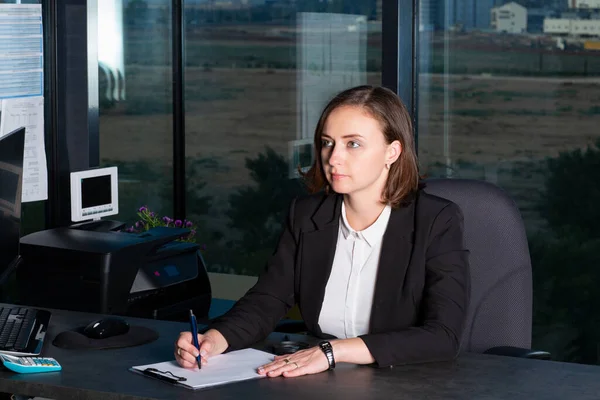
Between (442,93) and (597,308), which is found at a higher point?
(442,93)

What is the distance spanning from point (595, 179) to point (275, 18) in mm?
1734

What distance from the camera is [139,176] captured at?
17.4ft

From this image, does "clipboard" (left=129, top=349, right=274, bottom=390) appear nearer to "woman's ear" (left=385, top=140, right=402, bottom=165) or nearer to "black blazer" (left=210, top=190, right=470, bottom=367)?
"black blazer" (left=210, top=190, right=470, bottom=367)

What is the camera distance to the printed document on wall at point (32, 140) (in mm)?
3756

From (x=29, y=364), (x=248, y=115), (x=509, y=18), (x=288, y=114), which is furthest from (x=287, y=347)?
(x=248, y=115)

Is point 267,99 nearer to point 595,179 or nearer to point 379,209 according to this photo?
point 595,179

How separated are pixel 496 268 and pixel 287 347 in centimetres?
66

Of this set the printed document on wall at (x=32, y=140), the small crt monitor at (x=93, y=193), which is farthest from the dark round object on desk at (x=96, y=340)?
the printed document on wall at (x=32, y=140)

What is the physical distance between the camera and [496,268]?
8.26 ft

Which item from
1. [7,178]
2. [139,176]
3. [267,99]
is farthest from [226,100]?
[7,178]

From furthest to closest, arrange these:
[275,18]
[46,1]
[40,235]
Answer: [275,18] → [46,1] → [40,235]

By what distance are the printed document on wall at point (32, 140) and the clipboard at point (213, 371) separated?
6.38ft

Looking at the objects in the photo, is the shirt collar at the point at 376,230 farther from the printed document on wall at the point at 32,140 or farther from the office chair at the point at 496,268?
the printed document on wall at the point at 32,140

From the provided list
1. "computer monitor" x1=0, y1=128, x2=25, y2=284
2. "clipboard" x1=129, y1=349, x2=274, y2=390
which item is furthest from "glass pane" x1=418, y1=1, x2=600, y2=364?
"clipboard" x1=129, y1=349, x2=274, y2=390
